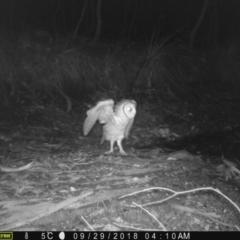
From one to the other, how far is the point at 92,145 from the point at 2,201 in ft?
5.30

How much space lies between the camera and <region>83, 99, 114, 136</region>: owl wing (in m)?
3.20

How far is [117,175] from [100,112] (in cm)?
89

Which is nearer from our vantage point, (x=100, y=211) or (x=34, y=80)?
(x=100, y=211)

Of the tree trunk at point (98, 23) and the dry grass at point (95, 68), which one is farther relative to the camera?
the tree trunk at point (98, 23)

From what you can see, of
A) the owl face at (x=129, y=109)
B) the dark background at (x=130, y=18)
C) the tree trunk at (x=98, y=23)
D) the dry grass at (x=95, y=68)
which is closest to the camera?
the owl face at (x=129, y=109)

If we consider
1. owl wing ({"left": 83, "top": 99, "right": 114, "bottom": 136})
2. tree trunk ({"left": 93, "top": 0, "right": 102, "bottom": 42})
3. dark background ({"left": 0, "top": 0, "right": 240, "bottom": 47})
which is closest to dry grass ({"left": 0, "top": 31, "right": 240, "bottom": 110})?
tree trunk ({"left": 93, "top": 0, "right": 102, "bottom": 42})

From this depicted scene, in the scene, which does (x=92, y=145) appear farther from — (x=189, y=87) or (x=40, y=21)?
(x=40, y=21)

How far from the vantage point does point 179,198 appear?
2.26 meters

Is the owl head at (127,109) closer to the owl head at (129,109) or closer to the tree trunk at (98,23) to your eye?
the owl head at (129,109)

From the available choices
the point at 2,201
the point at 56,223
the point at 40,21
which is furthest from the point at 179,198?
the point at 40,21

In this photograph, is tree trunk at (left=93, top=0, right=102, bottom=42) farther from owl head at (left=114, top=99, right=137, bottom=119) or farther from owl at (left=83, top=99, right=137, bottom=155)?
owl head at (left=114, top=99, right=137, bottom=119)

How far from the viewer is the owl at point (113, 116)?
315 cm

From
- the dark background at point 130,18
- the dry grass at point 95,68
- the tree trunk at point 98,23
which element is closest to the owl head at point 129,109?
the dry grass at point 95,68

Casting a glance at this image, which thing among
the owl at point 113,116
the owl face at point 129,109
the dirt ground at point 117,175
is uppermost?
the owl face at point 129,109
